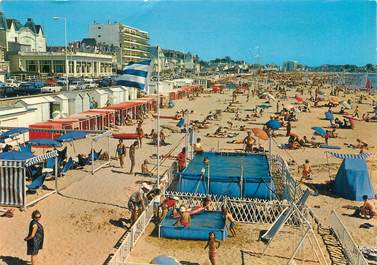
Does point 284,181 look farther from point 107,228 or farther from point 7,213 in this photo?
point 7,213

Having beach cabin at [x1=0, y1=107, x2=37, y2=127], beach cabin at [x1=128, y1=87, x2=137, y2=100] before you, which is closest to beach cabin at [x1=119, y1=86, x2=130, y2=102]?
beach cabin at [x1=128, y1=87, x2=137, y2=100]

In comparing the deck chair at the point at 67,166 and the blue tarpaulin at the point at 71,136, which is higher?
the blue tarpaulin at the point at 71,136

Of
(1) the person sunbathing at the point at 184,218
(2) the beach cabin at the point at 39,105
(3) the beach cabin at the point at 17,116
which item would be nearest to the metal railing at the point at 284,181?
(1) the person sunbathing at the point at 184,218

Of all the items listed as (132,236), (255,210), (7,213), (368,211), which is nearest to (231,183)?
(255,210)

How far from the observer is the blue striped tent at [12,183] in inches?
489

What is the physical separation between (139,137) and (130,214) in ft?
36.1

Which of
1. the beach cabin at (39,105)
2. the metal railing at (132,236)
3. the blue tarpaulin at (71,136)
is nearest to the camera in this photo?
the metal railing at (132,236)

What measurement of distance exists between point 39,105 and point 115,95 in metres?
12.5

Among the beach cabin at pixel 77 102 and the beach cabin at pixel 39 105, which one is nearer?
the beach cabin at pixel 39 105

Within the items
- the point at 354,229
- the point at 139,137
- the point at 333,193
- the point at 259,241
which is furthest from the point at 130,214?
the point at 139,137

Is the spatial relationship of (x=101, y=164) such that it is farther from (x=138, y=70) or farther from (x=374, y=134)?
(x=374, y=134)

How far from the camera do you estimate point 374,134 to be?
1257 inches

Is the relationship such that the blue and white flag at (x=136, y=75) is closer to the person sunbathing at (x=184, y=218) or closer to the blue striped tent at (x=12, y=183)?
the blue striped tent at (x=12, y=183)

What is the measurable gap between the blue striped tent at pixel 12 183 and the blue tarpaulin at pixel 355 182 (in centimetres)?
1030
